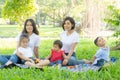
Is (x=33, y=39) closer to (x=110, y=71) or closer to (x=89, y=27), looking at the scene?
(x=110, y=71)

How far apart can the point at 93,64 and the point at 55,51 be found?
729mm

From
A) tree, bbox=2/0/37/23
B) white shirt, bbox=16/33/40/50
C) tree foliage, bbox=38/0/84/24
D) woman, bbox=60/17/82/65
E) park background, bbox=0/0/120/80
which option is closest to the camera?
park background, bbox=0/0/120/80

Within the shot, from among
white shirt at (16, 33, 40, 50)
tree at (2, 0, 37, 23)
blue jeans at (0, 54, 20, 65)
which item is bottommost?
blue jeans at (0, 54, 20, 65)

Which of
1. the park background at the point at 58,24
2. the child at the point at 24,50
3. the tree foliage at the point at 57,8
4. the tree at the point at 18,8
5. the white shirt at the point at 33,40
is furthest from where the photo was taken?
the tree foliage at the point at 57,8

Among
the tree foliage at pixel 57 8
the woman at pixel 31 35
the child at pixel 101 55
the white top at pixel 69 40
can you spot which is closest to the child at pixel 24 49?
the woman at pixel 31 35

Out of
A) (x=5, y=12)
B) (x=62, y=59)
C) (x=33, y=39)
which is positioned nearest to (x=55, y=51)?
(x=62, y=59)

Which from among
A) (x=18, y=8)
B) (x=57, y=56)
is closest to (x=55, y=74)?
(x=57, y=56)

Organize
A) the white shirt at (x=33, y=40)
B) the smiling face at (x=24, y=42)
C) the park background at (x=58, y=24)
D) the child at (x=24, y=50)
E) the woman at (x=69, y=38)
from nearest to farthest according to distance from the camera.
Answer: the park background at (x=58, y=24)
the child at (x=24, y=50)
the smiling face at (x=24, y=42)
the woman at (x=69, y=38)
the white shirt at (x=33, y=40)

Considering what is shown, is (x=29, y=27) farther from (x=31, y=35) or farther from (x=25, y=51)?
(x=25, y=51)

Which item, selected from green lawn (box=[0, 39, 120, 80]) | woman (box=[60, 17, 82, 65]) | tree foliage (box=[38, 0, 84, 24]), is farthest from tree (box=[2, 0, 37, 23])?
tree foliage (box=[38, 0, 84, 24])

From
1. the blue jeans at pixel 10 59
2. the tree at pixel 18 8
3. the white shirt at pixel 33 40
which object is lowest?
the blue jeans at pixel 10 59

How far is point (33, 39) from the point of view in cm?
659

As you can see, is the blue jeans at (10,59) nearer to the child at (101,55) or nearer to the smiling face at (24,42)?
the smiling face at (24,42)

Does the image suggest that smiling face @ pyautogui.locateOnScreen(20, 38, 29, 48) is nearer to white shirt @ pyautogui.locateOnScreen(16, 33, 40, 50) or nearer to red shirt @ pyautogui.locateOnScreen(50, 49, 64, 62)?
white shirt @ pyautogui.locateOnScreen(16, 33, 40, 50)
